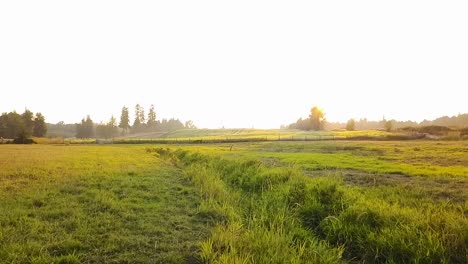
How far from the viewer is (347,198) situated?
35.8 feet

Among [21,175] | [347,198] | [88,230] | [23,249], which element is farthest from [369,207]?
[21,175]

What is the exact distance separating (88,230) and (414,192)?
40.0 feet

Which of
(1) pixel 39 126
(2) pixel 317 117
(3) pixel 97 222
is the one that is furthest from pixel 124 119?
(3) pixel 97 222

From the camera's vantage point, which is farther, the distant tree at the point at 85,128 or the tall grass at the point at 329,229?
the distant tree at the point at 85,128

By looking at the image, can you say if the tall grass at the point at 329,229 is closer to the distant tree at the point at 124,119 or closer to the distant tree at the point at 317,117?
the distant tree at the point at 317,117

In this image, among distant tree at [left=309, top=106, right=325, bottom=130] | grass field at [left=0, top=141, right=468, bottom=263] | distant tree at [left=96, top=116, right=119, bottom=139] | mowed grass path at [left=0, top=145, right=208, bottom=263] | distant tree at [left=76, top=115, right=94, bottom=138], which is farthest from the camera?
distant tree at [left=96, top=116, right=119, bottom=139]

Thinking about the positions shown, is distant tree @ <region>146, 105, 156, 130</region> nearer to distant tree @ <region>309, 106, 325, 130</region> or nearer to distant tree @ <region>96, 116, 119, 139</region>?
distant tree @ <region>96, 116, 119, 139</region>

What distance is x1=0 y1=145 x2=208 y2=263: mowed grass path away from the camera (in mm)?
7359

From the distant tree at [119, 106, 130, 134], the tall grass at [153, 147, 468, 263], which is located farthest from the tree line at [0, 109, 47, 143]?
the tall grass at [153, 147, 468, 263]

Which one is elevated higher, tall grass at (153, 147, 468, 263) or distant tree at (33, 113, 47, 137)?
distant tree at (33, 113, 47, 137)

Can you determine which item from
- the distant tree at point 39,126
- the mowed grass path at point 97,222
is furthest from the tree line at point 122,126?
the mowed grass path at point 97,222

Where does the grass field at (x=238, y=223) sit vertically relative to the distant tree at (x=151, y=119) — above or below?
below

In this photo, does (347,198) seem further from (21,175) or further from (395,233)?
(21,175)

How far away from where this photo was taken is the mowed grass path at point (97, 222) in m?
7.36
